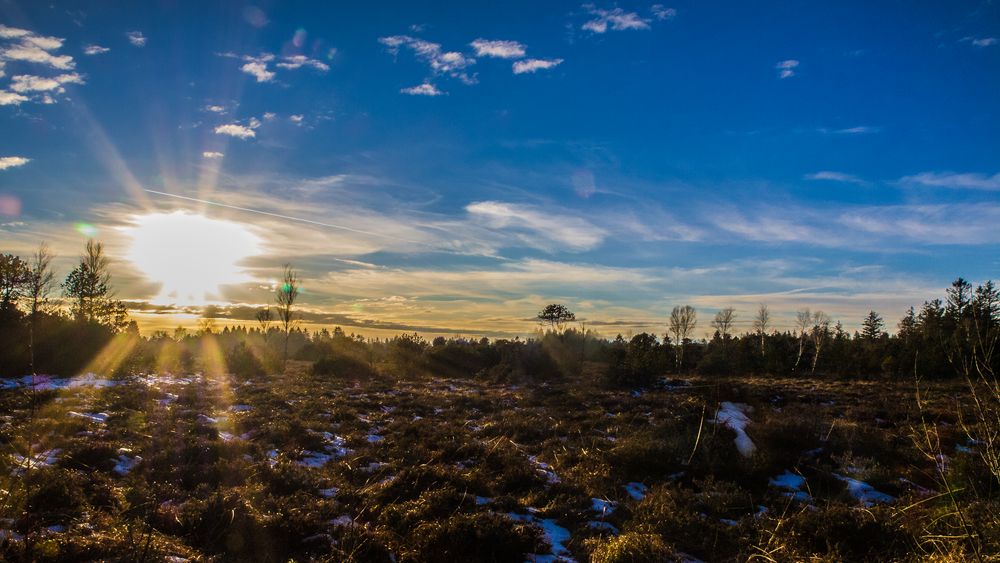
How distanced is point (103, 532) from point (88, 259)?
137 ft

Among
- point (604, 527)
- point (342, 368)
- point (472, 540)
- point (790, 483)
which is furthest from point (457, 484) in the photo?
point (342, 368)

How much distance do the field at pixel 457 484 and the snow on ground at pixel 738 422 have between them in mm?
106

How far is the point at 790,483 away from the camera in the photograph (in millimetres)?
10930

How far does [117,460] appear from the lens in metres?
9.95

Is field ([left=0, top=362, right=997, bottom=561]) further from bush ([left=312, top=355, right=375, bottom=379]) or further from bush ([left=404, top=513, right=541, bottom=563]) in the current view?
bush ([left=312, top=355, right=375, bottom=379])

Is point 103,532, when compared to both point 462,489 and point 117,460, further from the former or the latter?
point 462,489

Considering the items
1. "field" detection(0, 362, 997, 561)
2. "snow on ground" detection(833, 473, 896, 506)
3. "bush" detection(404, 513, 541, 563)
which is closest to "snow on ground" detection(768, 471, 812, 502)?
"field" detection(0, 362, 997, 561)

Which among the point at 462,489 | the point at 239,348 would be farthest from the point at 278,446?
the point at 239,348

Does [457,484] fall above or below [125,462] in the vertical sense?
below

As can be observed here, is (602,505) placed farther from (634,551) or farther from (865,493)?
(865,493)

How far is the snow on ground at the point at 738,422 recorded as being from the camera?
12.4 m

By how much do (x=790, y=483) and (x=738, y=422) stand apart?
4.06 metres

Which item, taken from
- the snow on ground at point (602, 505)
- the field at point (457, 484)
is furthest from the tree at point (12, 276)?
the snow on ground at point (602, 505)

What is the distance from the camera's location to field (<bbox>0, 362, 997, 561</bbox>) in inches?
252
